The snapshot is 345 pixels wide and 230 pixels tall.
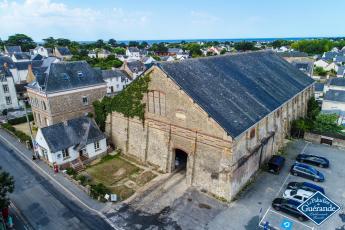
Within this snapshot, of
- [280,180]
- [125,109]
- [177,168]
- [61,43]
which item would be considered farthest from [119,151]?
[61,43]

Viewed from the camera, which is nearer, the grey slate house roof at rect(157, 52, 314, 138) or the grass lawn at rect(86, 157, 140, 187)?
the grey slate house roof at rect(157, 52, 314, 138)

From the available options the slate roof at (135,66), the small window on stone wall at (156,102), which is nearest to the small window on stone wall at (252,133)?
the small window on stone wall at (156,102)

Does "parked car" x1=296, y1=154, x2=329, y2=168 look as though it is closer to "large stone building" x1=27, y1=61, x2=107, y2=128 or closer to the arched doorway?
the arched doorway

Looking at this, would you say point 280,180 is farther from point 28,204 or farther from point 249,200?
point 28,204

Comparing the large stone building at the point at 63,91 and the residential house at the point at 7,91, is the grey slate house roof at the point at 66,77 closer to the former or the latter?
the large stone building at the point at 63,91

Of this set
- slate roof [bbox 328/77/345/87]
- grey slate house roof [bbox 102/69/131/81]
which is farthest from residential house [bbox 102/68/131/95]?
slate roof [bbox 328/77/345/87]

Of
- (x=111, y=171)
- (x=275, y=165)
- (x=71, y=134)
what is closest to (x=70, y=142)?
(x=71, y=134)
